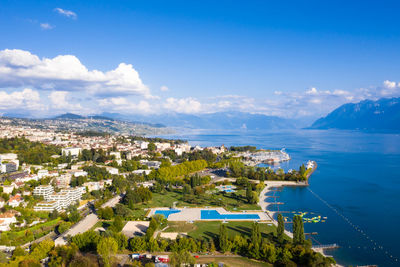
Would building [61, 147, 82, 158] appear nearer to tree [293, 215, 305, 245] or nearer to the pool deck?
the pool deck

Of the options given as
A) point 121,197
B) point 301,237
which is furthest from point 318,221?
point 121,197

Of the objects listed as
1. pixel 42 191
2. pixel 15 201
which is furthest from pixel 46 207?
pixel 42 191

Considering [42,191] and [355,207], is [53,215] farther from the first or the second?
[355,207]

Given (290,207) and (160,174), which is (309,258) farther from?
(160,174)

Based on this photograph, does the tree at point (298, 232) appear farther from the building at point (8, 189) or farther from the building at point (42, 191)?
the building at point (8, 189)

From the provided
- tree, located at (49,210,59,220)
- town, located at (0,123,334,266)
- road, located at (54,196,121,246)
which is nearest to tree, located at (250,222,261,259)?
town, located at (0,123,334,266)

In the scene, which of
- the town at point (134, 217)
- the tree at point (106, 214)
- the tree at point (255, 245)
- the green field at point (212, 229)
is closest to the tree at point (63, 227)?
the town at point (134, 217)

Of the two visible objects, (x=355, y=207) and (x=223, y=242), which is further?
(x=355, y=207)
